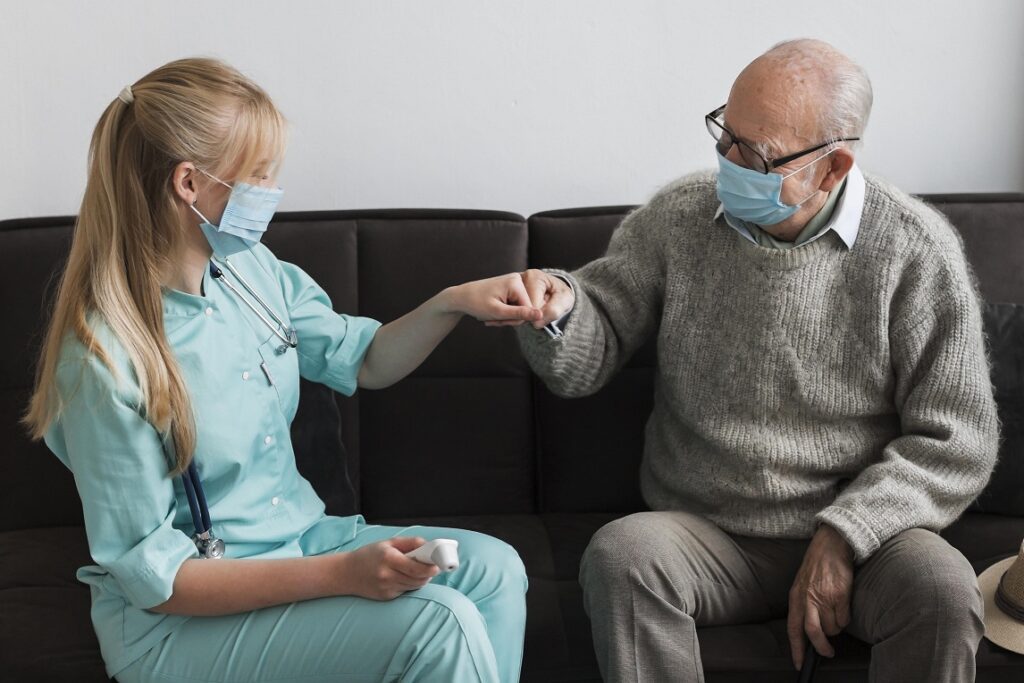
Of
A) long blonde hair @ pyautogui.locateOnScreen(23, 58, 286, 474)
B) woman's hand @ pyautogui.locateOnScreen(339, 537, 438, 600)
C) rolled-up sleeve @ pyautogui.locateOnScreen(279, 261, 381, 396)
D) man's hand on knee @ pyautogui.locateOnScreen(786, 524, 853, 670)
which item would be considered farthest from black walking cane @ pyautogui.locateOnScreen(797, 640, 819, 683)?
long blonde hair @ pyautogui.locateOnScreen(23, 58, 286, 474)

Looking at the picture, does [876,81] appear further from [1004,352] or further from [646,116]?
[1004,352]

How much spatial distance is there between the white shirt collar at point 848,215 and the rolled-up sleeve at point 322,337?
0.66 metres

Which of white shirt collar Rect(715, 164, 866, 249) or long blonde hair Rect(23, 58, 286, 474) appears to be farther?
white shirt collar Rect(715, 164, 866, 249)

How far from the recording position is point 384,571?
57.4 inches

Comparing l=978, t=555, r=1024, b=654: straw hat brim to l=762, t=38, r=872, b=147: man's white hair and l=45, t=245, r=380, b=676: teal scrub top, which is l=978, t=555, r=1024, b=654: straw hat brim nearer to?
l=762, t=38, r=872, b=147: man's white hair

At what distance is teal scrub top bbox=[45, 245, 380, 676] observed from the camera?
4.76ft

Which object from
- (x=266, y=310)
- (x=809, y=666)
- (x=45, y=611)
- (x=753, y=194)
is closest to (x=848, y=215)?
(x=753, y=194)

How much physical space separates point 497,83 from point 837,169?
834 mm

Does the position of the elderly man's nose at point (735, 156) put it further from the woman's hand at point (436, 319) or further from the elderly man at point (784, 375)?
the woman's hand at point (436, 319)

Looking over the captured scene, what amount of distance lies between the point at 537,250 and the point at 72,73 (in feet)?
3.46

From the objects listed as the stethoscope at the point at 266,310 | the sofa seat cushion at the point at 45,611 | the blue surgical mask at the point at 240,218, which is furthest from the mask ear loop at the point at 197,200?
the sofa seat cushion at the point at 45,611

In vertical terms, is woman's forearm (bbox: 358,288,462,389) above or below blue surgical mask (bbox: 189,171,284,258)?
below

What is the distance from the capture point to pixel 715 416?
1.88 meters

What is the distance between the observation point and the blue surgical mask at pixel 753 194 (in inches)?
68.1
